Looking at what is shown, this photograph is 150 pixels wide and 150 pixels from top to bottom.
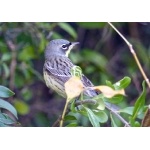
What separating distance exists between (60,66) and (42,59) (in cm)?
61

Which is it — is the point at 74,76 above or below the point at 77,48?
below

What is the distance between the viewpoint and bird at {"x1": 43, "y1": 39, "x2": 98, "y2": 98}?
3.60ft

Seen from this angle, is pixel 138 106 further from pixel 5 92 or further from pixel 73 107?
pixel 5 92

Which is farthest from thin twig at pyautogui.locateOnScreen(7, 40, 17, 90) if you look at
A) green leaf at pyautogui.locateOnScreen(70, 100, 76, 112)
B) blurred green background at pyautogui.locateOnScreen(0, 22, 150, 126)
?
green leaf at pyautogui.locateOnScreen(70, 100, 76, 112)

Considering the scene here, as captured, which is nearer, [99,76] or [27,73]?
[27,73]

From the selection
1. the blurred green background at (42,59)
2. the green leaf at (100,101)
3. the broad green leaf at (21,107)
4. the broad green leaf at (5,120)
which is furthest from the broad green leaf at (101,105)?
the broad green leaf at (21,107)

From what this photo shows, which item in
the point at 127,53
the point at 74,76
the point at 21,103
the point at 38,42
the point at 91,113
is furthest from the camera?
the point at 127,53

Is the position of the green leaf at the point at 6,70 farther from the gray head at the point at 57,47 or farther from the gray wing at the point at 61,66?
the gray head at the point at 57,47

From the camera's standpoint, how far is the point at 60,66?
127cm

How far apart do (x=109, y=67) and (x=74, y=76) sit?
1.55 meters

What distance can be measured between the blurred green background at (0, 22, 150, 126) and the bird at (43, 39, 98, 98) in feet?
1.85

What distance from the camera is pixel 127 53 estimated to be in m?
2.58
